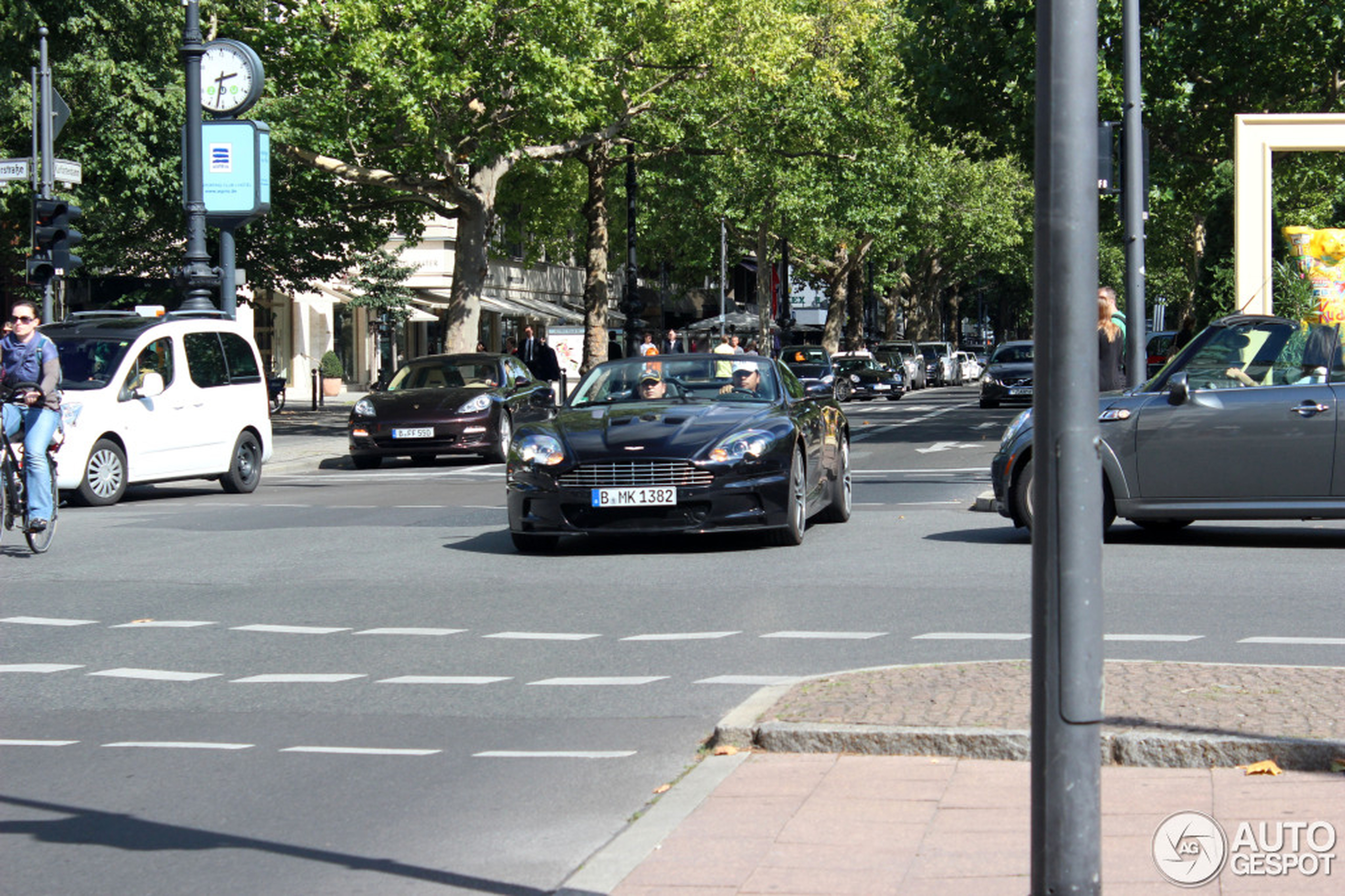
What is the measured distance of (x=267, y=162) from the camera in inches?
996

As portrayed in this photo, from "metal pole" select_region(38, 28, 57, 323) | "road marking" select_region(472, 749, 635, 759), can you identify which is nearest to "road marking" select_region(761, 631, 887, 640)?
"road marking" select_region(472, 749, 635, 759)

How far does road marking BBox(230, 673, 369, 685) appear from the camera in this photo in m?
7.69

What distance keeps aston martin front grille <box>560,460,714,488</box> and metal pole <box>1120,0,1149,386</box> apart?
5.69m

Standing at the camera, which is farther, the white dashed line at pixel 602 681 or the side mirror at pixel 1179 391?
the side mirror at pixel 1179 391

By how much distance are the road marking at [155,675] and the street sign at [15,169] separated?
47.7ft

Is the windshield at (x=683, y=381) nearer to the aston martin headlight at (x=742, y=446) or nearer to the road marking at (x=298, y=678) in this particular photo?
the aston martin headlight at (x=742, y=446)

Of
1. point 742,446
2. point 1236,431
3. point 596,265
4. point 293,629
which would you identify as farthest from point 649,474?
point 596,265

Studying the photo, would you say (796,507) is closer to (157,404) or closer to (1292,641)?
(1292,641)

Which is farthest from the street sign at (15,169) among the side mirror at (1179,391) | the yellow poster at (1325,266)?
the yellow poster at (1325,266)

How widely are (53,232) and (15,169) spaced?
82cm

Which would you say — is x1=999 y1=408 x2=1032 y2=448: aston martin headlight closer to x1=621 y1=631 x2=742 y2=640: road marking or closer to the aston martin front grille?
the aston martin front grille

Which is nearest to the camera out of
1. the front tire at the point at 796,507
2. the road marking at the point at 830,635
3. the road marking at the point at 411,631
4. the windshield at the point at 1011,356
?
the road marking at the point at 830,635

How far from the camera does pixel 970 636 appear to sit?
27.3ft

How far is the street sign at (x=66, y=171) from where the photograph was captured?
70.9 feet
